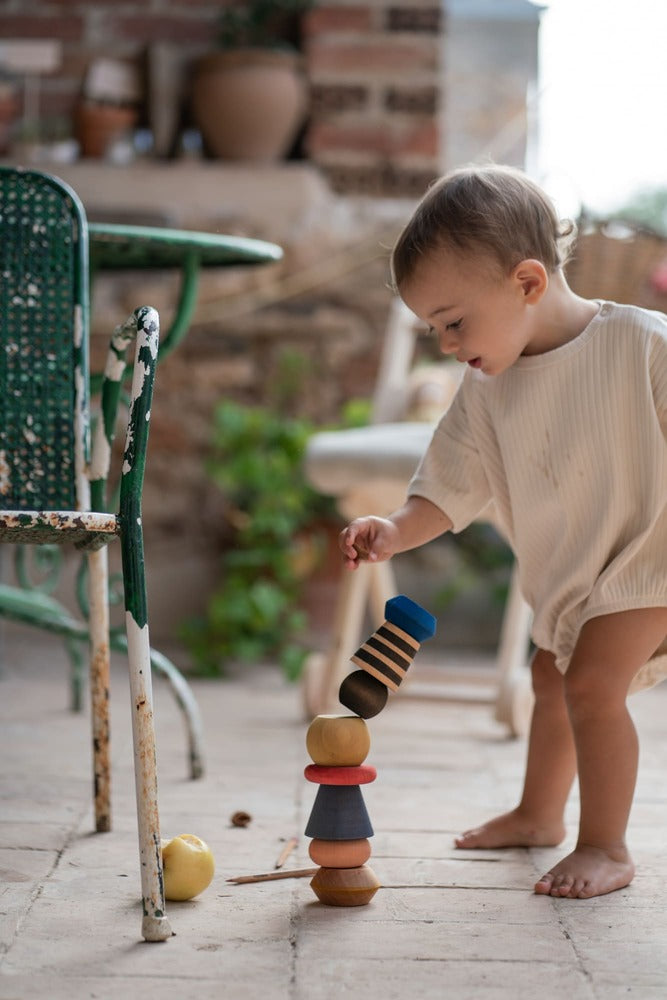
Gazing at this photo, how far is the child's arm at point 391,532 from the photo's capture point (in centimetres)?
140

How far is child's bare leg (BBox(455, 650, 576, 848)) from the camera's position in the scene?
1546 mm

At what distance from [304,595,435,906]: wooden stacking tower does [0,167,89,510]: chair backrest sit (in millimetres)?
388

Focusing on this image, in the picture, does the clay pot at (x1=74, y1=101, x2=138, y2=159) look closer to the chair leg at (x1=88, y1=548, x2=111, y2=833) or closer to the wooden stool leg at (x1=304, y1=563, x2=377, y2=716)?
the wooden stool leg at (x1=304, y1=563, x2=377, y2=716)

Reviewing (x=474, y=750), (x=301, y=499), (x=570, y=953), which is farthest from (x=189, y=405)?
(x=570, y=953)

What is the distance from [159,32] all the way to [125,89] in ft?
0.72

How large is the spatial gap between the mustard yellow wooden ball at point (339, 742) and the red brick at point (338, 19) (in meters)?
2.91

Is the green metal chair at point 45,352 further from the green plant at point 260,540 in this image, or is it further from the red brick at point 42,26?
the red brick at point 42,26

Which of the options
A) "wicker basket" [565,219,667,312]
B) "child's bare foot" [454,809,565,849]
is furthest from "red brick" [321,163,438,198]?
"child's bare foot" [454,809,565,849]

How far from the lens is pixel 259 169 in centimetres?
367

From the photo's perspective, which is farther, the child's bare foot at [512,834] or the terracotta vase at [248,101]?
the terracotta vase at [248,101]

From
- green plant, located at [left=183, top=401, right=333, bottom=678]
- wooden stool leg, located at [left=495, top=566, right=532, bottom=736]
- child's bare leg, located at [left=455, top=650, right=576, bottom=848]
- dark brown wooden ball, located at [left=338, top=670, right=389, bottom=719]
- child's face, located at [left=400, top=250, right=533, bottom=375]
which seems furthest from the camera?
green plant, located at [left=183, top=401, right=333, bottom=678]

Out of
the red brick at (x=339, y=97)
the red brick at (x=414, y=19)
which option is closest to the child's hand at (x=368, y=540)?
the red brick at (x=339, y=97)

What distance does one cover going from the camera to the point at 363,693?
128 centimetres

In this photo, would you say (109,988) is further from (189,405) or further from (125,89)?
(125,89)
